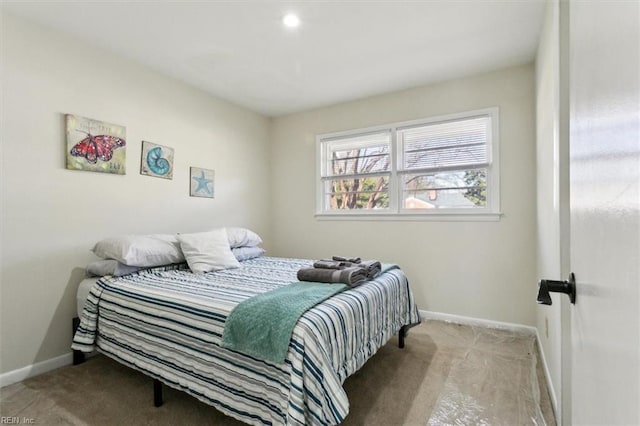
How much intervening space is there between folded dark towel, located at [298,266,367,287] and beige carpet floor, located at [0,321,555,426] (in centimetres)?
70

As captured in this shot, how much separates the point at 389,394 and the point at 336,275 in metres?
0.81

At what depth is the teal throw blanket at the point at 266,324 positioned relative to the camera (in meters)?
1.45

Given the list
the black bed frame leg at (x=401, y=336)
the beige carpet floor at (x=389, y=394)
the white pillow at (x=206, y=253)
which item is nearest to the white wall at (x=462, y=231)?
the beige carpet floor at (x=389, y=394)

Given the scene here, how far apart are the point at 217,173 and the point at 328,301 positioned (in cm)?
254

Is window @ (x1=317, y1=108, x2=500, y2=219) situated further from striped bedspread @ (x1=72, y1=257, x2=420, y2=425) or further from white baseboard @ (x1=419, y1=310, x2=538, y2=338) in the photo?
striped bedspread @ (x1=72, y1=257, x2=420, y2=425)

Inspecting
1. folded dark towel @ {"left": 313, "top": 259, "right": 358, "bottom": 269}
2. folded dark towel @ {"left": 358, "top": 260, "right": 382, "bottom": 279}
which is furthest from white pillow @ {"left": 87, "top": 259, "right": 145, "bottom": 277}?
folded dark towel @ {"left": 358, "top": 260, "right": 382, "bottom": 279}

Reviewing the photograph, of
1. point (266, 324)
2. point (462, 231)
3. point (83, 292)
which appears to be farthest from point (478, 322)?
point (83, 292)

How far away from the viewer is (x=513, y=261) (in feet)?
9.98

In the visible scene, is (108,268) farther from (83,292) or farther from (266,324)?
(266,324)

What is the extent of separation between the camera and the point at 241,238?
3.35 m

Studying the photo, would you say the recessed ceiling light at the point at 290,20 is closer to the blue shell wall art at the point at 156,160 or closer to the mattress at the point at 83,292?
the blue shell wall art at the point at 156,160

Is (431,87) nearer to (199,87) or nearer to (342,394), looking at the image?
(199,87)

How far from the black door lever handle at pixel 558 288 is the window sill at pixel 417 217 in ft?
8.23

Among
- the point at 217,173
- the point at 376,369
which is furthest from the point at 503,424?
the point at 217,173
